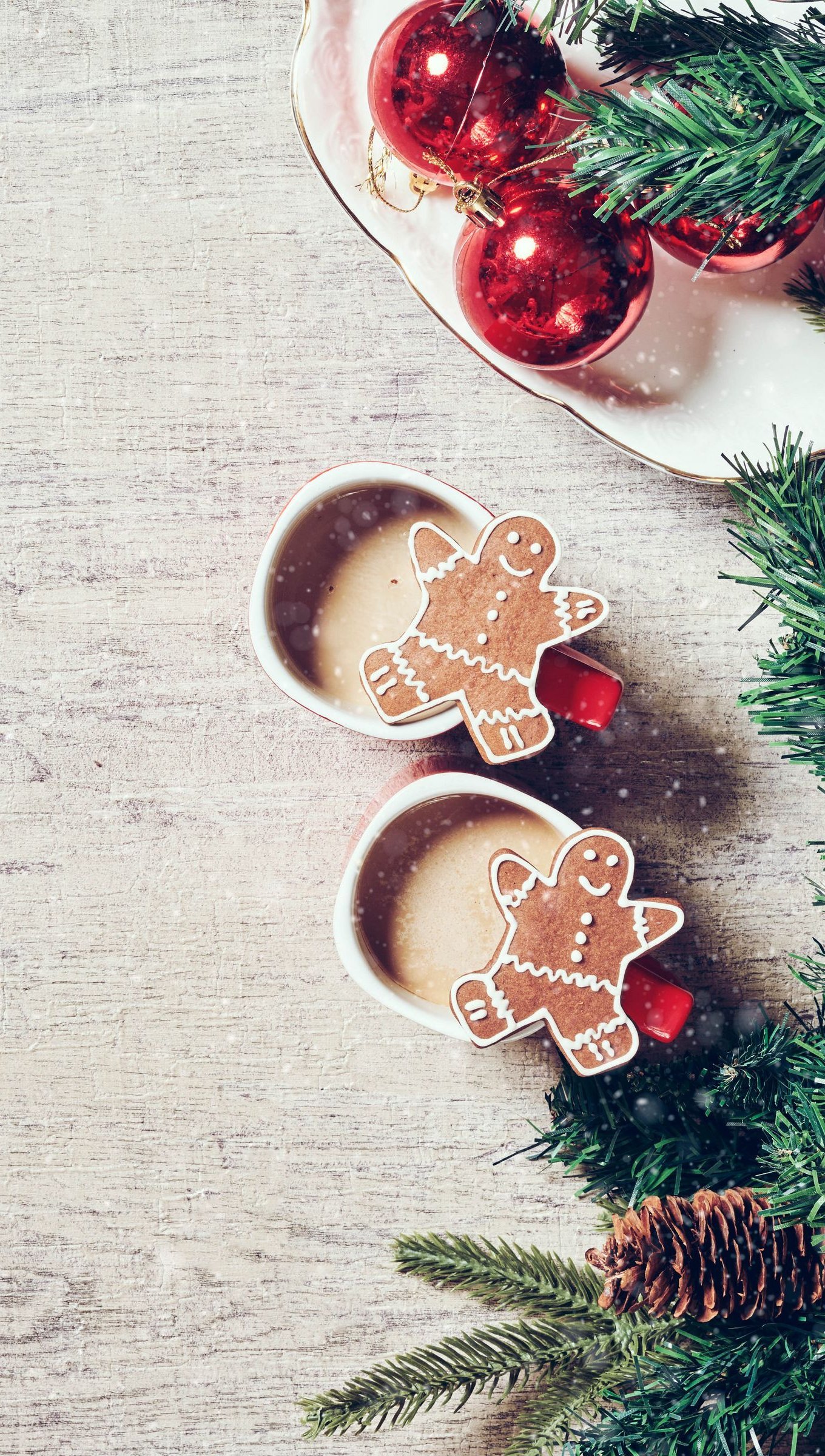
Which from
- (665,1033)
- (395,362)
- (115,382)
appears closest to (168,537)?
(115,382)

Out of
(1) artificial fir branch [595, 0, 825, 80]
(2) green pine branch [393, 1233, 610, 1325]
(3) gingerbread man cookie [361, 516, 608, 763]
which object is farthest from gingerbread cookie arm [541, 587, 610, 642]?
(2) green pine branch [393, 1233, 610, 1325]

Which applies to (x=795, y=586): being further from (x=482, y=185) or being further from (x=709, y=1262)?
(x=709, y=1262)

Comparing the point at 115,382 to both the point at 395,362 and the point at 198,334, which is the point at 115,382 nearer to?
the point at 198,334

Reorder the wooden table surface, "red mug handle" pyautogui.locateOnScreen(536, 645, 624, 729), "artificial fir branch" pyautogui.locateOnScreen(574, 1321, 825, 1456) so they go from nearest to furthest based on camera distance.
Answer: "artificial fir branch" pyautogui.locateOnScreen(574, 1321, 825, 1456) → "red mug handle" pyautogui.locateOnScreen(536, 645, 624, 729) → the wooden table surface

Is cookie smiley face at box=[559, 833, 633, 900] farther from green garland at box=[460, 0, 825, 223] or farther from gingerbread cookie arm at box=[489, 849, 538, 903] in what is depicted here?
green garland at box=[460, 0, 825, 223]

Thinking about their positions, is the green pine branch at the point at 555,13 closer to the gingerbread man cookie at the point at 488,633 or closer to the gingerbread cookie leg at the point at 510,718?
the gingerbread man cookie at the point at 488,633
